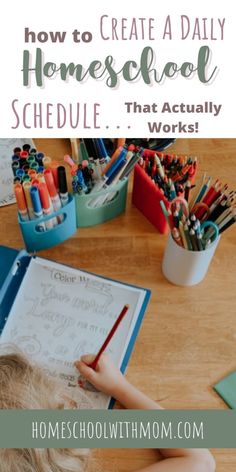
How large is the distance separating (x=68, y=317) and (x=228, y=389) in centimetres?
27

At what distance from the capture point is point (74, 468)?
64 centimetres

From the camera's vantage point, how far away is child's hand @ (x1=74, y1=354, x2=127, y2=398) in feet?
2.25

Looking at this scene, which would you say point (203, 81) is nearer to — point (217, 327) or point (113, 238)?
point (113, 238)

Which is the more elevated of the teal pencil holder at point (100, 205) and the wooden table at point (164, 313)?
the teal pencil holder at point (100, 205)

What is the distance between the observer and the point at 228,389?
2.31ft

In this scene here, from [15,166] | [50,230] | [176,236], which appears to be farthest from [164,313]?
[15,166]

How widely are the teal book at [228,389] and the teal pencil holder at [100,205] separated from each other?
0.35 meters

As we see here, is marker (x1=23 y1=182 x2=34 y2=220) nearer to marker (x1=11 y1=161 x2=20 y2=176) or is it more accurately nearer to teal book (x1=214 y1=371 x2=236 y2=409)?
marker (x1=11 y1=161 x2=20 y2=176)

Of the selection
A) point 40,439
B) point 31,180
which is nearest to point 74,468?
point 40,439

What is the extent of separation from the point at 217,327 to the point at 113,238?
0.24 m

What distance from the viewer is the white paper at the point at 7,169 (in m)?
0.90

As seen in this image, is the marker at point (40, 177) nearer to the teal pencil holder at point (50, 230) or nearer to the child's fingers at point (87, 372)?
the teal pencil holder at point (50, 230)

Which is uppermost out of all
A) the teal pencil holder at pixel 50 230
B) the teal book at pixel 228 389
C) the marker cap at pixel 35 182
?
the marker cap at pixel 35 182

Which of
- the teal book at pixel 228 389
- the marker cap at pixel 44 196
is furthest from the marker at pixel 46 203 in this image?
the teal book at pixel 228 389
